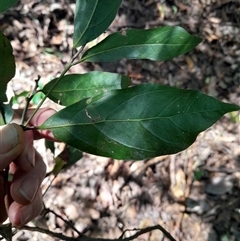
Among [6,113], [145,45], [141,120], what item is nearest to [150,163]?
[6,113]

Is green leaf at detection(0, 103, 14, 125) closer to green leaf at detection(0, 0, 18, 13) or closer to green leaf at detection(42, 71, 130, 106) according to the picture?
green leaf at detection(42, 71, 130, 106)

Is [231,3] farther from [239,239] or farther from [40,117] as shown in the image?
[40,117]

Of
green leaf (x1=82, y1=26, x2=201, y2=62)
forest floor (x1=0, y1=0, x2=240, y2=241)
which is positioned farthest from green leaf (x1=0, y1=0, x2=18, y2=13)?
forest floor (x1=0, y1=0, x2=240, y2=241)

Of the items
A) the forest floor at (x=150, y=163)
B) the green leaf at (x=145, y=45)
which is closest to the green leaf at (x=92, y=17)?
the green leaf at (x=145, y=45)

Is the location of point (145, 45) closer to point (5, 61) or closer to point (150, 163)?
point (5, 61)

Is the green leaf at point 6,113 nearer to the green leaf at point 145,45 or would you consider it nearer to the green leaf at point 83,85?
the green leaf at point 83,85

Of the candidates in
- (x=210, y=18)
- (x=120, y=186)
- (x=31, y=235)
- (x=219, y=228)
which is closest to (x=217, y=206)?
(x=219, y=228)
